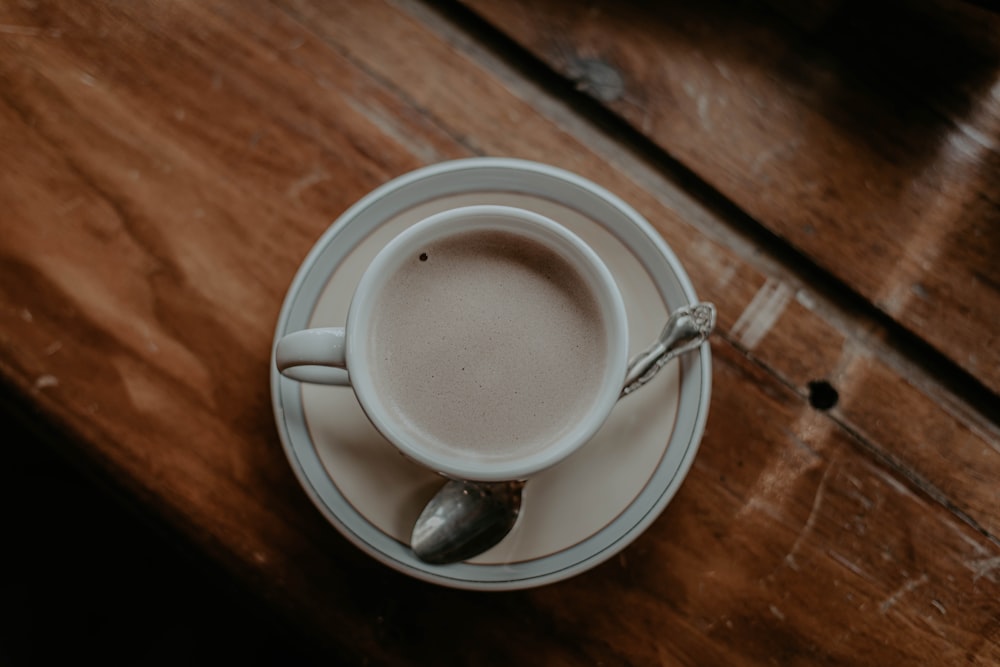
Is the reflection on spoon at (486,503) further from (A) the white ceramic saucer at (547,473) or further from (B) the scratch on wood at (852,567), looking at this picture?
(B) the scratch on wood at (852,567)

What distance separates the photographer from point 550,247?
2.14 ft

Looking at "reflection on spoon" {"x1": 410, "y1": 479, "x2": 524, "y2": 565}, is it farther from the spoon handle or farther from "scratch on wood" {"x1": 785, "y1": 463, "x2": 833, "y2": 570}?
"scratch on wood" {"x1": 785, "y1": 463, "x2": 833, "y2": 570}

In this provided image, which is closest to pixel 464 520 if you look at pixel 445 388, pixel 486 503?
pixel 486 503

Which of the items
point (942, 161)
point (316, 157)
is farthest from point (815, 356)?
point (316, 157)

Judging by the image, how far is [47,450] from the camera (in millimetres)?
1189

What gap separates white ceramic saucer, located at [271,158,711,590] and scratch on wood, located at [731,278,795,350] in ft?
0.33

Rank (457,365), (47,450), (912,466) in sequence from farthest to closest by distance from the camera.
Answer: (47,450)
(912,466)
(457,365)

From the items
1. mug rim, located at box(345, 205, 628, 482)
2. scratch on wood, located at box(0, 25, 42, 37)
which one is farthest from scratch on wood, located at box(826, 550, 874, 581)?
scratch on wood, located at box(0, 25, 42, 37)

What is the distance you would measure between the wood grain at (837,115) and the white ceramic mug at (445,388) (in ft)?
0.79

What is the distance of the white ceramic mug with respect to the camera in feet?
1.99

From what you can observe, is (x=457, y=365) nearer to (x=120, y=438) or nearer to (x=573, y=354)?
(x=573, y=354)

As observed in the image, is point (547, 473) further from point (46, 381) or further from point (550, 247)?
point (46, 381)

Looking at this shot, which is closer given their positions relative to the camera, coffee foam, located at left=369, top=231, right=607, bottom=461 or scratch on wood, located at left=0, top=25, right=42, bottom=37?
coffee foam, located at left=369, top=231, right=607, bottom=461

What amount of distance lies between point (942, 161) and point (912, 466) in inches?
13.2
